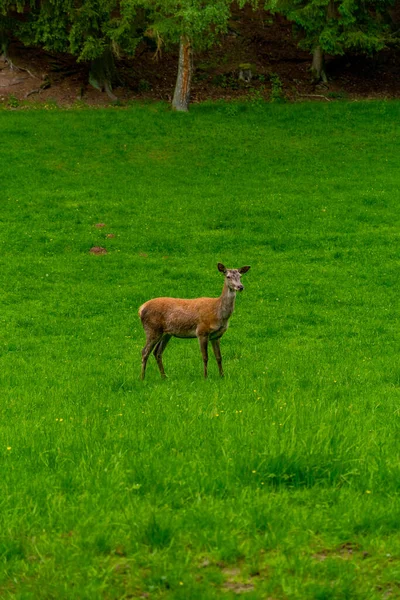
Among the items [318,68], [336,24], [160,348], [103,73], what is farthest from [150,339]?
[318,68]

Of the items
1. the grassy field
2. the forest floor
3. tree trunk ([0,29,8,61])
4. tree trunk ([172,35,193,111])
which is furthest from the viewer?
tree trunk ([0,29,8,61])

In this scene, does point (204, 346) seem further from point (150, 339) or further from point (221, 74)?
point (221, 74)

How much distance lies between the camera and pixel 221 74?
50844mm

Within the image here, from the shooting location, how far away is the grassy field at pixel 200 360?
6.69 meters

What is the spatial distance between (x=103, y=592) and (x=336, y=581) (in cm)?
166

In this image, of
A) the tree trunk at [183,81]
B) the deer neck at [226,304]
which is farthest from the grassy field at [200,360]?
the deer neck at [226,304]

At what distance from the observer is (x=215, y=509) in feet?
23.7

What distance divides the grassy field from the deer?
0.77m

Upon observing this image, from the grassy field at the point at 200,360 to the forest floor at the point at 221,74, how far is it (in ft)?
9.83

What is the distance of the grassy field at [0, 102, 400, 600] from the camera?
669 cm

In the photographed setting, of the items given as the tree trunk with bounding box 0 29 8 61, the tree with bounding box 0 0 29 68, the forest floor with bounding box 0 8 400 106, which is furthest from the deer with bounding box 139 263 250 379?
the tree trunk with bounding box 0 29 8 61

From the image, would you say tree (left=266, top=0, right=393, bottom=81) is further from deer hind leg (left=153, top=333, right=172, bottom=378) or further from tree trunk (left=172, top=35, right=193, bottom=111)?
deer hind leg (left=153, top=333, right=172, bottom=378)

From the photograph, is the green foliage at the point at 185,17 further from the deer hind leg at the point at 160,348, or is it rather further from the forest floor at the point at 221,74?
the deer hind leg at the point at 160,348

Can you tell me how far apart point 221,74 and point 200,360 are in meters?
35.2
